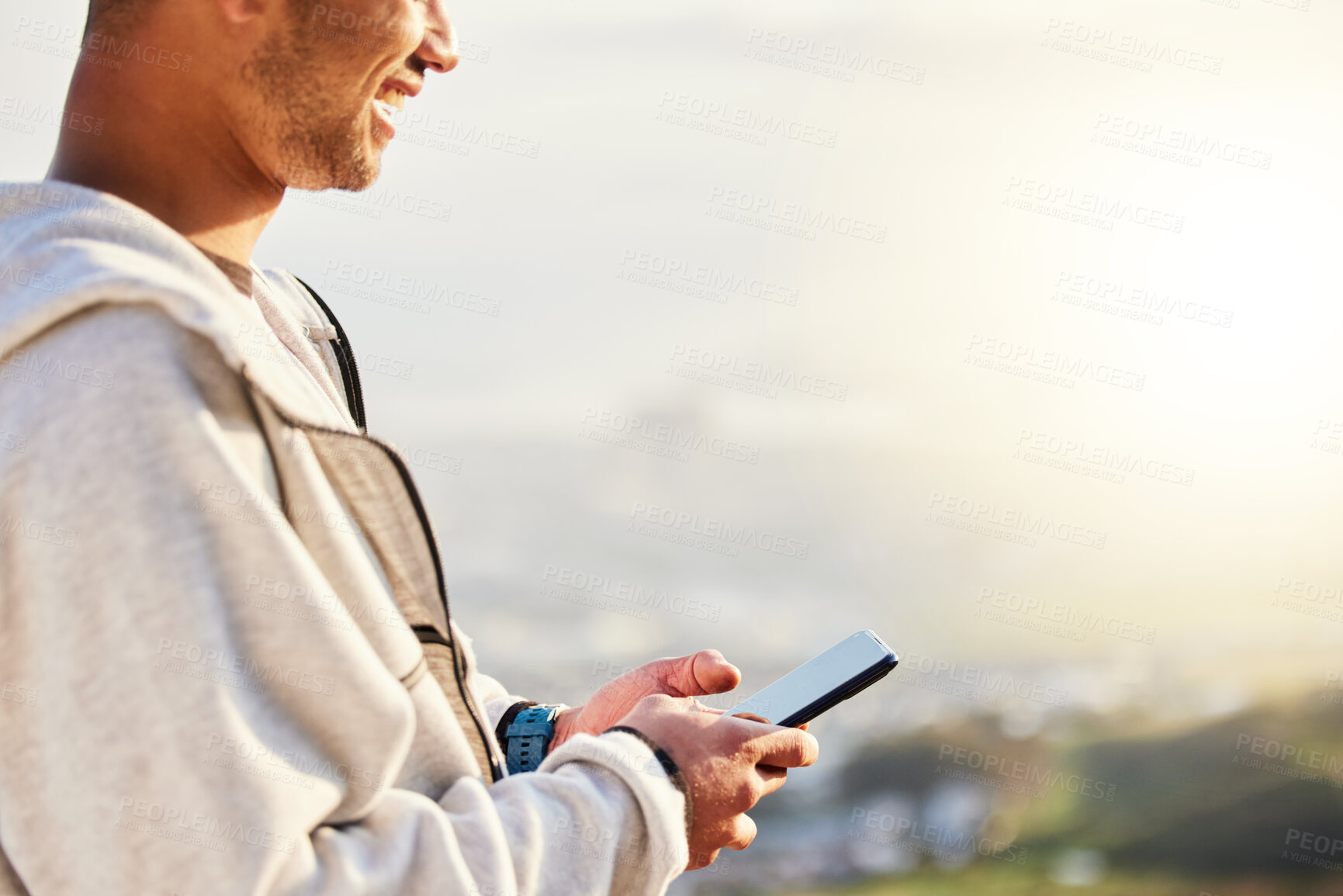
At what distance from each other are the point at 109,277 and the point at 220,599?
0.34 meters

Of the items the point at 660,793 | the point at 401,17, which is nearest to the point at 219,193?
the point at 401,17

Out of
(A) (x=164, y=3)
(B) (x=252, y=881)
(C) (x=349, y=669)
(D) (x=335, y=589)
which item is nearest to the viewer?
(B) (x=252, y=881)

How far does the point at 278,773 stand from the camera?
3.42 feet

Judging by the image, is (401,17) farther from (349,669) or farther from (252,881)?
(252,881)

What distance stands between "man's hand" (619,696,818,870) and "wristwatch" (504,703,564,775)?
601 millimetres

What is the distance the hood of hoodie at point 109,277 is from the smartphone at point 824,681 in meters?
0.90

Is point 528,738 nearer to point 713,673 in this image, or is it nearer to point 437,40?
point 713,673

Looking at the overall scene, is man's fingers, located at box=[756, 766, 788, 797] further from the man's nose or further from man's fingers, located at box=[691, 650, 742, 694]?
the man's nose

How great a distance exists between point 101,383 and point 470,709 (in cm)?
66

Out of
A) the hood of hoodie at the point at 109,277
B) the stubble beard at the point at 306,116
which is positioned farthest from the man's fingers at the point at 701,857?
the stubble beard at the point at 306,116

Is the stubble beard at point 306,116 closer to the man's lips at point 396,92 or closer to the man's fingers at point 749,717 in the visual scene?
the man's lips at point 396,92

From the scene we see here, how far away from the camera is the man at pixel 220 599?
1.02m

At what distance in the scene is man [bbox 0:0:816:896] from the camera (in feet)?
3.34

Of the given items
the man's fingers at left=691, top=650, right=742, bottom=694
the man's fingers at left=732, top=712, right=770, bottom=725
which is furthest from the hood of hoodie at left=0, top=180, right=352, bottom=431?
the man's fingers at left=691, top=650, right=742, bottom=694
